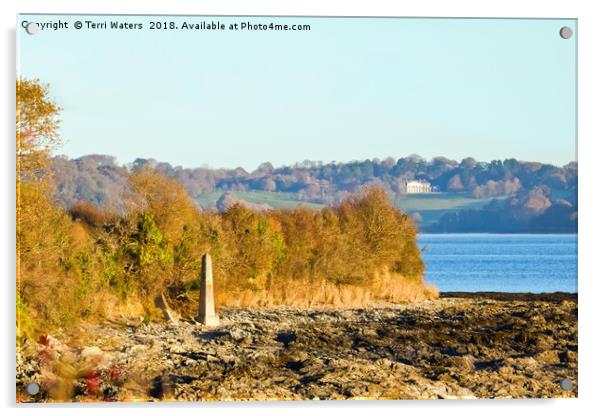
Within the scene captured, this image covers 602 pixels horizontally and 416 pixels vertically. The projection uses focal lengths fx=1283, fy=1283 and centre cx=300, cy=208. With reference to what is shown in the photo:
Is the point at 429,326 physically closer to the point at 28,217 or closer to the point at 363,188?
the point at 363,188

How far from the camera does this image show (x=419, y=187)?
12828 mm

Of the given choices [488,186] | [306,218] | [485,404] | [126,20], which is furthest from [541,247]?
[126,20]

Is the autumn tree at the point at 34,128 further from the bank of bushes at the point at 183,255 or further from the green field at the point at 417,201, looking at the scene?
the green field at the point at 417,201

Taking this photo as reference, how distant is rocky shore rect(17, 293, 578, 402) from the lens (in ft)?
37.4

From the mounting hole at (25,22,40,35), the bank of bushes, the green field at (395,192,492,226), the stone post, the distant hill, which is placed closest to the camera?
the mounting hole at (25,22,40,35)

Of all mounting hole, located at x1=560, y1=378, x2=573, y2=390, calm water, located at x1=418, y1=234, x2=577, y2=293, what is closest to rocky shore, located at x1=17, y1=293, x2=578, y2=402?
mounting hole, located at x1=560, y1=378, x2=573, y2=390

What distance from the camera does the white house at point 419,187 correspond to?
12727 mm

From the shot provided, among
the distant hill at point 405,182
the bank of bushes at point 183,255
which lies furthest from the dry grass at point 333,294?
the distant hill at point 405,182

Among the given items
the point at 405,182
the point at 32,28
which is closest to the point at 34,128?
the point at 32,28

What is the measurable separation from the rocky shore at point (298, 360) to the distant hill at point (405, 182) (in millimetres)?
999

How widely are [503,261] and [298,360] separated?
7.73 feet

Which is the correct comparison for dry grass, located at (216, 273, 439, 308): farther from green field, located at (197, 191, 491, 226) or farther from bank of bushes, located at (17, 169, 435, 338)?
green field, located at (197, 191, 491, 226)

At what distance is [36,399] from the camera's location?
11.1 meters

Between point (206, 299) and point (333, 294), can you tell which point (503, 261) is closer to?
point (333, 294)
